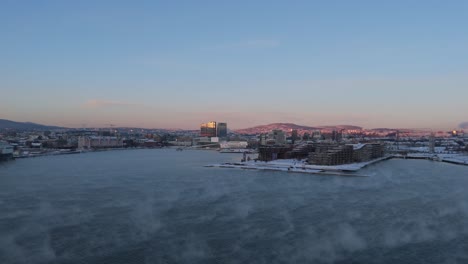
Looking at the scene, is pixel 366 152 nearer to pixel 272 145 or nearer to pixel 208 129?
pixel 272 145

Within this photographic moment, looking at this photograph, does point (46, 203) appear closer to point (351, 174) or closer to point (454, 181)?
point (351, 174)

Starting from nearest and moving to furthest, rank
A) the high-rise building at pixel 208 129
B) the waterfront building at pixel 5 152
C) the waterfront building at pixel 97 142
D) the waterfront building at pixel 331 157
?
the waterfront building at pixel 331 157 → the waterfront building at pixel 5 152 → the waterfront building at pixel 97 142 → the high-rise building at pixel 208 129

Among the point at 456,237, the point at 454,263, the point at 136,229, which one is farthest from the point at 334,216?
the point at 136,229

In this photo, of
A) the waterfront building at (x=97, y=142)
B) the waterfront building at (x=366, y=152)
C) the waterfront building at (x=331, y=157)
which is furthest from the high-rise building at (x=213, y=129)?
the waterfront building at (x=331, y=157)

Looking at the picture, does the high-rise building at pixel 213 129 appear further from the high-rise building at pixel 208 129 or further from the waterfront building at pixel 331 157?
the waterfront building at pixel 331 157

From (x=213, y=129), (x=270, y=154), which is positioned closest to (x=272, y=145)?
(x=270, y=154)

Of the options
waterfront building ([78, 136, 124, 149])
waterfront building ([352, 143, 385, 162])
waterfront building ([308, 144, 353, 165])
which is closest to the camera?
waterfront building ([308, 144, 353, 165])

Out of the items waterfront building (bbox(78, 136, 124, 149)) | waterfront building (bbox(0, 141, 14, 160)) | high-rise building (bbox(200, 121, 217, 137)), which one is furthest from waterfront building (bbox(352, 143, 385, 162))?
high-rise building (bbox(200, 121, 217, 137))

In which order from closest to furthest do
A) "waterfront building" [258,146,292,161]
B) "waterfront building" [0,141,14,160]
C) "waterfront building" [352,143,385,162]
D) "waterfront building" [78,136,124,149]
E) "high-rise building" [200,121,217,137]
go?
1. "waterfront building" [352,143,385,162]
2. "waterfront building" [258,146,292,161]
3. "waterfront building" [0,141,14,160]
4. "waterfront building" [78,136,124,149]
5. "high-rise building" [200,121,217,137]

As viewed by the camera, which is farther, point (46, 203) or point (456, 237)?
point (46, 203)

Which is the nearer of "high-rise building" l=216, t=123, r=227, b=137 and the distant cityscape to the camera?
the distant cityscape

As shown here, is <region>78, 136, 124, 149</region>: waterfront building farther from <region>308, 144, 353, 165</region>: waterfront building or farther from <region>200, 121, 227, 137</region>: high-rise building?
<region>308, 144, 353, 165</region>: waterfront building
